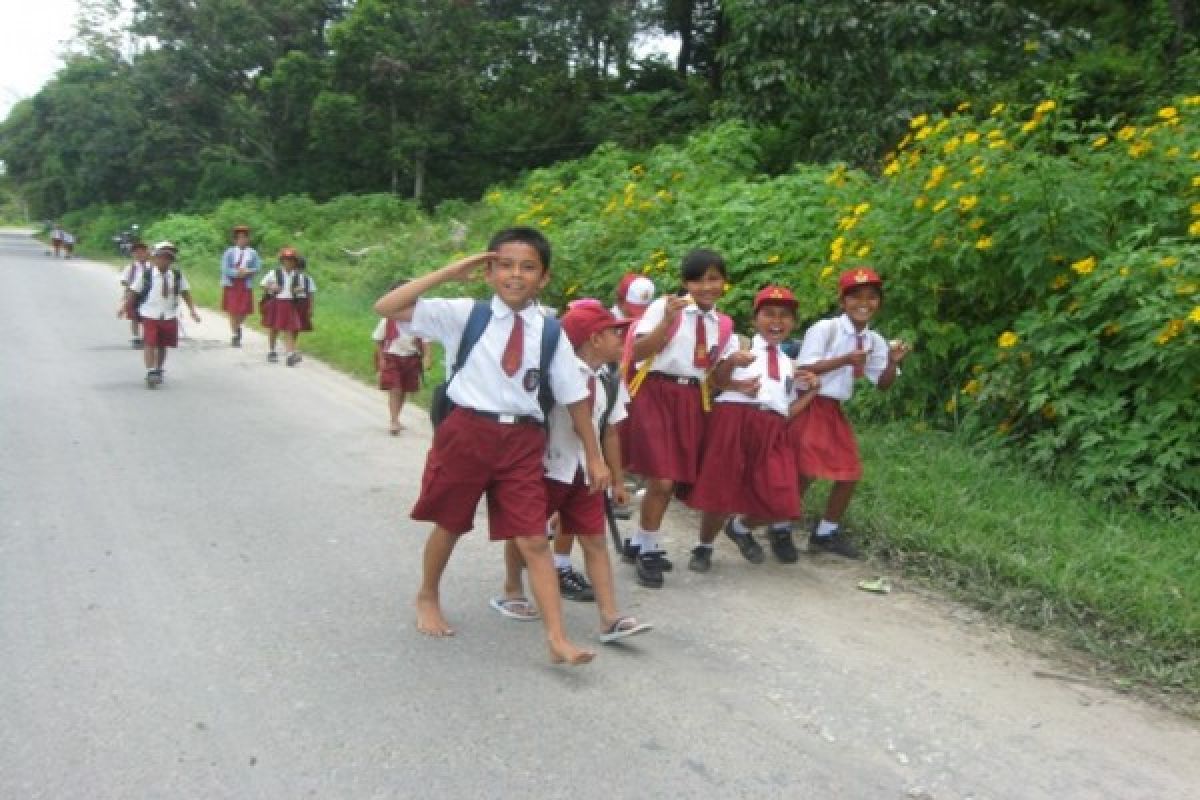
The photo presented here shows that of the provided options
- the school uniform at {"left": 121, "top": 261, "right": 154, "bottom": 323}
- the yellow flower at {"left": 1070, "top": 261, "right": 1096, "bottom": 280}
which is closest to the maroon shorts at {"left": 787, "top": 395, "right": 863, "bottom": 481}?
the yellow flower at {"left": 1070, "top": 261, "right": 1096, "bottom": 280}

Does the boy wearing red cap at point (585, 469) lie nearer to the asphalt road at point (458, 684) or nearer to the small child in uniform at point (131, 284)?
the asphalt road at point (458, 684)

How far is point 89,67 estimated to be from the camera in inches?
1742

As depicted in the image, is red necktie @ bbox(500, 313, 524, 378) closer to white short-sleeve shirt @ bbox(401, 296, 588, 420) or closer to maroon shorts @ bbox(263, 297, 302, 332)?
white short-sleeve shirt @ bbox(401, 296, 588, 420)

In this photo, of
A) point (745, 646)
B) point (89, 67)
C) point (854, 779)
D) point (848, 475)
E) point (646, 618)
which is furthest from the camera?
point (89, 67)

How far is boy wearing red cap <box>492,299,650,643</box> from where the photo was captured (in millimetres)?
4219

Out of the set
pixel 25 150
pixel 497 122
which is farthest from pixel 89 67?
pixel 497 122

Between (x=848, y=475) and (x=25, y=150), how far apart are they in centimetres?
6171

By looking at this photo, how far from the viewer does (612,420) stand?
4.56 meters

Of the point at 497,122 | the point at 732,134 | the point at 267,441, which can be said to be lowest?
the point at 267,441

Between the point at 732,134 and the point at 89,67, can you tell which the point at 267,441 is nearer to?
the point at 732,134

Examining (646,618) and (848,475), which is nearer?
(646,618)

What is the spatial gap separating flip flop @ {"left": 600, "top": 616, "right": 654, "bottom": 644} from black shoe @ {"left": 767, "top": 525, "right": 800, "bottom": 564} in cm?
145

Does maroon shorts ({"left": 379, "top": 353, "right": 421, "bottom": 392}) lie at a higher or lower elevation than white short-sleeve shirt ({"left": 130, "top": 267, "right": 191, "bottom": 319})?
lower

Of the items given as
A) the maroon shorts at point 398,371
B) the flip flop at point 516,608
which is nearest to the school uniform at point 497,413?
the flip flop at point 516,608
